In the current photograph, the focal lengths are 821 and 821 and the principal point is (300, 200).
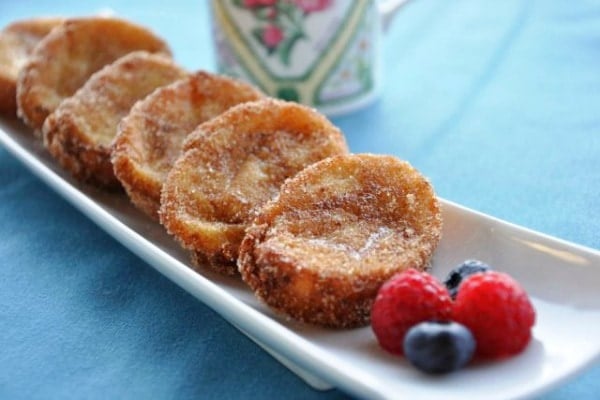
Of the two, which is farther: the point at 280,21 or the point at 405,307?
the point at 280,21

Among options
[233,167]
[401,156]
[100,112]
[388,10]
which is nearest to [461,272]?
[233,167]

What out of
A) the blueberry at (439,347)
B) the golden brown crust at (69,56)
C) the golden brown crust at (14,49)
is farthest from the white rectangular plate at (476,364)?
the golden brown crust at (14,49)

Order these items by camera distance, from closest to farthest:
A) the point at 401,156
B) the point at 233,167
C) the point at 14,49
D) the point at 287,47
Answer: the point at 233,167 < the point at 401,156 < the point at 287,47 < the point at 14,49

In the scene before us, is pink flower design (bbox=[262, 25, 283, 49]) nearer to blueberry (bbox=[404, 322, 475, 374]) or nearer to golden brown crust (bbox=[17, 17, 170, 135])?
golden brown crust (bbox=[17, 17, 170, 135])

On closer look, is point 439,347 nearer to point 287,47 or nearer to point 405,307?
point 405,307

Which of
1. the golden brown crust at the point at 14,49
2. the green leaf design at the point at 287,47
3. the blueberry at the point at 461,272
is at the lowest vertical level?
the golden brown crust at the point at 14,49

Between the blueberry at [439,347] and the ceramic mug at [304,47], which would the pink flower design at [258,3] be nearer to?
the ceramic mug at [304,47]
